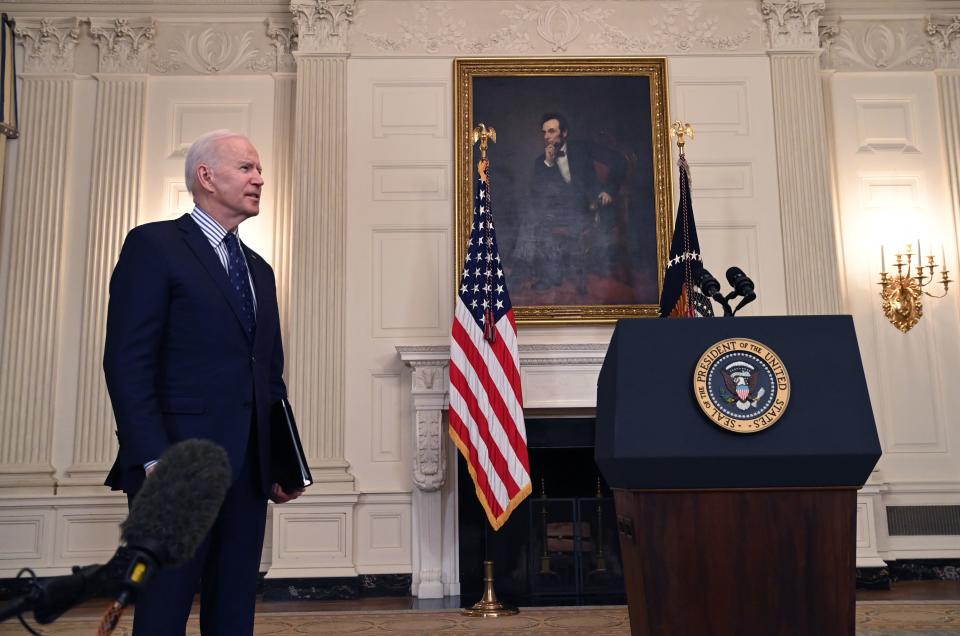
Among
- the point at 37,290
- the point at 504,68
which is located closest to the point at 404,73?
the point at 504,68

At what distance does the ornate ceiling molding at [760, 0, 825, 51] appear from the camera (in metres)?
6.93

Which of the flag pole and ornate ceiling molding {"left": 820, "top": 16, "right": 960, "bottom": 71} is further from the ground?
ornate ceiling molding {"left": 820, "top": 16, "right": 960, "bottom": 71}

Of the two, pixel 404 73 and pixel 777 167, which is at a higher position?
pixel 404 73

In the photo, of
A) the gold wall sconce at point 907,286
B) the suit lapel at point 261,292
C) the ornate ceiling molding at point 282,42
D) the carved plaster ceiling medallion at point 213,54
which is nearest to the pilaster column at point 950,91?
the gold wall sconce at point 907,286

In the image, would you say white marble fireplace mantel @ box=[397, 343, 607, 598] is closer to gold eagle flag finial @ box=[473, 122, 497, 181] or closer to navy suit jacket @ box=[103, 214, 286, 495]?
gold eagle flag finial @ box=[473, 122, 497, 181]

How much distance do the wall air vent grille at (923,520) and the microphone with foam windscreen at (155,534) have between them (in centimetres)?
657

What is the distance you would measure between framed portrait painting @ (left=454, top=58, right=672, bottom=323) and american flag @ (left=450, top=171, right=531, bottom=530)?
0.66 meters

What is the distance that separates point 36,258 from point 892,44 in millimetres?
7042

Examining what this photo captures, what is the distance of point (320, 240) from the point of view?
21.7ft

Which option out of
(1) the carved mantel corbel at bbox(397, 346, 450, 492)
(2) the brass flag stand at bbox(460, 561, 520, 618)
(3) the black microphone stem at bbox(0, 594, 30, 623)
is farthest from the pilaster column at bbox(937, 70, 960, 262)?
(3) the black microphone stem at bbox(0, 594, 30, 623)

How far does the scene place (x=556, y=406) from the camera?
20.6 ft

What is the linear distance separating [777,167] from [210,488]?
6.50 metres

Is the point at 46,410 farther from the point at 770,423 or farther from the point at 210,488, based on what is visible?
the point at 210,488

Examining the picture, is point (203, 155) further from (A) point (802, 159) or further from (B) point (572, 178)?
(A) point (802, 159)
